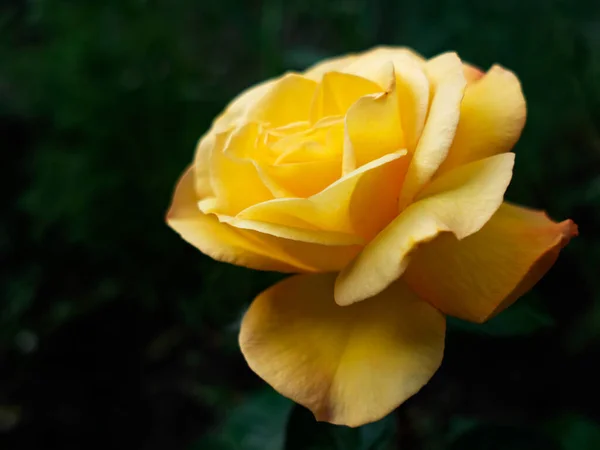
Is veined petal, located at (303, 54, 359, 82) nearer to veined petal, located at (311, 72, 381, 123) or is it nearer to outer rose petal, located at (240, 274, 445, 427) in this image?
veined petal, located at (311, 72, 381, 123)

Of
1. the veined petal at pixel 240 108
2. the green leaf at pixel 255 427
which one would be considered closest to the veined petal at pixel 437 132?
the veined petal at pixel 240 108

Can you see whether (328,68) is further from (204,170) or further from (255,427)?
(255,427)

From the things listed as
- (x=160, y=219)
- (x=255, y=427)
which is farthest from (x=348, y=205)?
(x=160, y=219)

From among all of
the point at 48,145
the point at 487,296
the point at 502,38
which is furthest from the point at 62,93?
the point at 487,296

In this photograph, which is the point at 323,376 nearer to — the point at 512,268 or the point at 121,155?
the point at 512,268

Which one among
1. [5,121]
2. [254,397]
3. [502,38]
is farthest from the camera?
[5,121]

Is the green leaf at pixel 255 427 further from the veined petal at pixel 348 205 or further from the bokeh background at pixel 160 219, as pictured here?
the veined petal at pixel 348 205

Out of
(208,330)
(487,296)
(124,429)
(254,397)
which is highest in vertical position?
(487,296)
